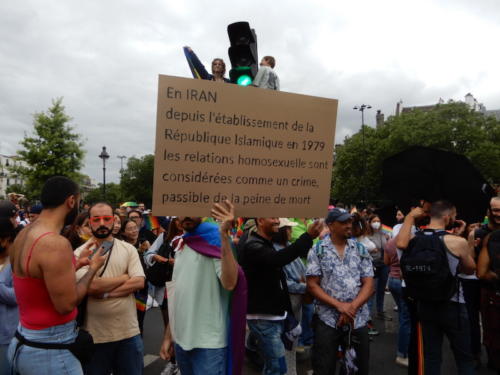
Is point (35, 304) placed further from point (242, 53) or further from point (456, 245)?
point (456, 245)

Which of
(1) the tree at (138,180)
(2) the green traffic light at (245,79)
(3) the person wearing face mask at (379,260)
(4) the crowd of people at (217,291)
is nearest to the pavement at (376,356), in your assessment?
(3) the person wearing face mask at (379,260)

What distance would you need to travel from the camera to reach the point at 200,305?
256cm

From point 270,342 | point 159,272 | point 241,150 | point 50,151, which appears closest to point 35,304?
point 241,150

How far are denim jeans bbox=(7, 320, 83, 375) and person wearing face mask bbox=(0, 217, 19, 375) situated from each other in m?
0.60

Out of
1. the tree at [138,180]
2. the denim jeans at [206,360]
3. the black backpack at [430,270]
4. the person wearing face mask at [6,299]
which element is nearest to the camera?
the denim jeans at [206,360]

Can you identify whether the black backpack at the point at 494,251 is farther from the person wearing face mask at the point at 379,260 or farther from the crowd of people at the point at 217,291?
the person wearing face mask at the point at 379,260

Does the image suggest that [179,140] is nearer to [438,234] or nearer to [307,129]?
[307,129]

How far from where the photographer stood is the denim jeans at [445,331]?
3.27 meters

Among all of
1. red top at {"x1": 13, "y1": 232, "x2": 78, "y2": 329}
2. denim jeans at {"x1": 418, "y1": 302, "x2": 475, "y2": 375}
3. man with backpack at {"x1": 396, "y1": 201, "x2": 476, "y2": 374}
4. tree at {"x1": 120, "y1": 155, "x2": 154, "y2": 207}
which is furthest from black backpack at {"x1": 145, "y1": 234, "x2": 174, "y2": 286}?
tree at {"x1": 120, "y1": 155, "x2": 154, "y2": 207}

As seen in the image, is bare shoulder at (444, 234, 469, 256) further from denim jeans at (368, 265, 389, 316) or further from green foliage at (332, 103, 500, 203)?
green foliage at (332, 103, 500, 203)

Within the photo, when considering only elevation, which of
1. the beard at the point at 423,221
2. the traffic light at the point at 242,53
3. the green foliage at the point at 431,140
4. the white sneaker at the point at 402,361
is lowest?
the white sneaker at the point at 402,361

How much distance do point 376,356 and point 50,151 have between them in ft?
85.6

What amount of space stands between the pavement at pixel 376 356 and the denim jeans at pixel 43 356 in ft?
8.03

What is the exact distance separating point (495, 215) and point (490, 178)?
1320 inches
